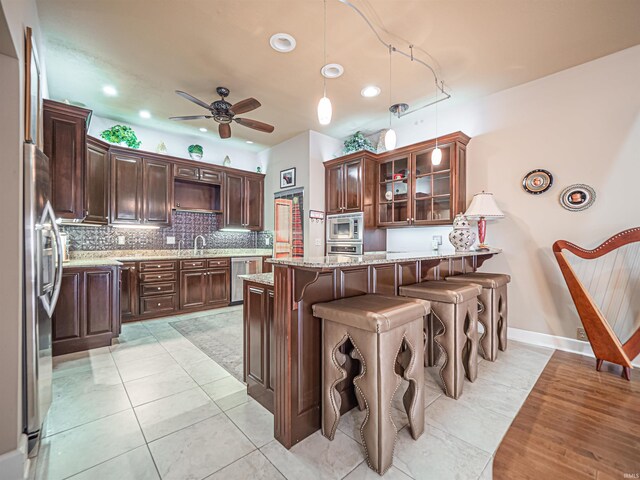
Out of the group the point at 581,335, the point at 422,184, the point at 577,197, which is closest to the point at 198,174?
the point at 422,184

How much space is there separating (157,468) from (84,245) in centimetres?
380

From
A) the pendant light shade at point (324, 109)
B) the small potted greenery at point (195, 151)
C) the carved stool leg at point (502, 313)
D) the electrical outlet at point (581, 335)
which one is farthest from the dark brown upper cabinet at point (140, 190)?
the electrical outlet at point (581, 335)

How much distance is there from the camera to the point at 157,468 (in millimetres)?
1375

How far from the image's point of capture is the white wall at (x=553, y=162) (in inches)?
103

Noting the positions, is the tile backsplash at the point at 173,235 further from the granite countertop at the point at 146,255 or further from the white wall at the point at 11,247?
the white wall at the point at 11,247

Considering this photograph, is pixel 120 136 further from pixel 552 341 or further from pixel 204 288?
pixel 552 341

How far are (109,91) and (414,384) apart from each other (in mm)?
4426

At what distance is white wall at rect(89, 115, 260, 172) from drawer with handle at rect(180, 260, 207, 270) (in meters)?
1.97

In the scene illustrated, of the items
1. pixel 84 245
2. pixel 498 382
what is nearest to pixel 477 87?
pixel 498 382

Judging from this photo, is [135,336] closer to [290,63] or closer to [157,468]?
[157,468]

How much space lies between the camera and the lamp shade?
3090 millimetres

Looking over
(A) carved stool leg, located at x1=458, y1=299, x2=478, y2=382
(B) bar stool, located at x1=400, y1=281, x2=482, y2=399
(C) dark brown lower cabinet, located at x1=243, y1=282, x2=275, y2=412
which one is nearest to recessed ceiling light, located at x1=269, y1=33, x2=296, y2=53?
(C) dark brown lower cabinet, located at x1=243, y1=282, x2=275, y2=412

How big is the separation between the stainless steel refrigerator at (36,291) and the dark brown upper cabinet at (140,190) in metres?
2.54

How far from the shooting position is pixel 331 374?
5.02ft
